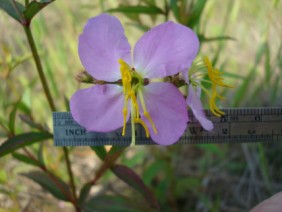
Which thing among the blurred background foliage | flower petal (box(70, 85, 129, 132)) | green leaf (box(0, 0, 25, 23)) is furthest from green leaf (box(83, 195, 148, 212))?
green leaf (box(0, 0, 25, 23))

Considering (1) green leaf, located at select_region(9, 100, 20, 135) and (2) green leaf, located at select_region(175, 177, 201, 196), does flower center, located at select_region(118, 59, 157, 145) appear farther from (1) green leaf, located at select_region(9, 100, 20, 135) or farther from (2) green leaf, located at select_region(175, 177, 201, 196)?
(2) green leaf, located at select_region(175, 177, 201, 196)

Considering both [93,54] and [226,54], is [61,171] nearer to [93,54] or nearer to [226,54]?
[93,54]

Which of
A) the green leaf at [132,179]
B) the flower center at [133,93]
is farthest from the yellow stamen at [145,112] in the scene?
the green leaf at [132,179]

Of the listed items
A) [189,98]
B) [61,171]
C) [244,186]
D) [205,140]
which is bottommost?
[244,186]

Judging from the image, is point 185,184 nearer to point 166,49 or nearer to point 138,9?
point 138,9

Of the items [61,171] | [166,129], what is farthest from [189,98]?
[61,171]

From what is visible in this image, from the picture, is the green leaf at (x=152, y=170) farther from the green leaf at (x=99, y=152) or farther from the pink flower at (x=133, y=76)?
the pink flower at (x=133, y=76)

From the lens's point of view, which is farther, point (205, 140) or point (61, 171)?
point (61, 171)
